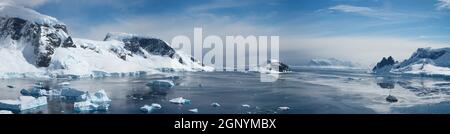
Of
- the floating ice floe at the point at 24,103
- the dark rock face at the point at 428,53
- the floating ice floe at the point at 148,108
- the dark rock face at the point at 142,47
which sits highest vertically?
the dark rock face at the point at 142,47

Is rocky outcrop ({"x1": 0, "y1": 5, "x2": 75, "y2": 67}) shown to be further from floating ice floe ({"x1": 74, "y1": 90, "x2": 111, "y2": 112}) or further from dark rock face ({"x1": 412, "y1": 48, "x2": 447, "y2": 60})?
dark rock face ({"x1": 412, "y1": 48, "x2": 447, "y2": 60})

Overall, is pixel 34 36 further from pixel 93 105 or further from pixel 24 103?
pixel 93 105

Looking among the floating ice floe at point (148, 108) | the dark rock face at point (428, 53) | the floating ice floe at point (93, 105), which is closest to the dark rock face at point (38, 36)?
the floating ice floe at point (93, 105)

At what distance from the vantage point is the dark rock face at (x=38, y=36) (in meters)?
40.2

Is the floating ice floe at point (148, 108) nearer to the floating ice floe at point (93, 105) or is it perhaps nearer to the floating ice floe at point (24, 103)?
the floating ice floe at point (93, 105)

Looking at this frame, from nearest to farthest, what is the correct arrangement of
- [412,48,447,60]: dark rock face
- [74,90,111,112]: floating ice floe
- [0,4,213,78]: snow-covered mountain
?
[74,90,111,112]: floating ice floe
[412,48,447,60]: dark rock face
[0,4,213,78]: snow-covered mountain

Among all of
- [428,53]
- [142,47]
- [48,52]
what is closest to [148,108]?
[428,53]

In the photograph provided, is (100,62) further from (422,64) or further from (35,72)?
(422,64)

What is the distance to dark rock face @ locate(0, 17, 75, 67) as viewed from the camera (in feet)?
132

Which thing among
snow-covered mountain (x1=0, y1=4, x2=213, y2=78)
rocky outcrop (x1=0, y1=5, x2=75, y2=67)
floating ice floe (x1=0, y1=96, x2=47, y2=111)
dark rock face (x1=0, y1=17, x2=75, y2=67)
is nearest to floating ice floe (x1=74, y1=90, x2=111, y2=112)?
floating ice floe (x1=0, y1=96, x2=47, y2=111)

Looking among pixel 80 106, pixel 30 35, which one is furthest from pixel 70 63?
pixel 80 106
